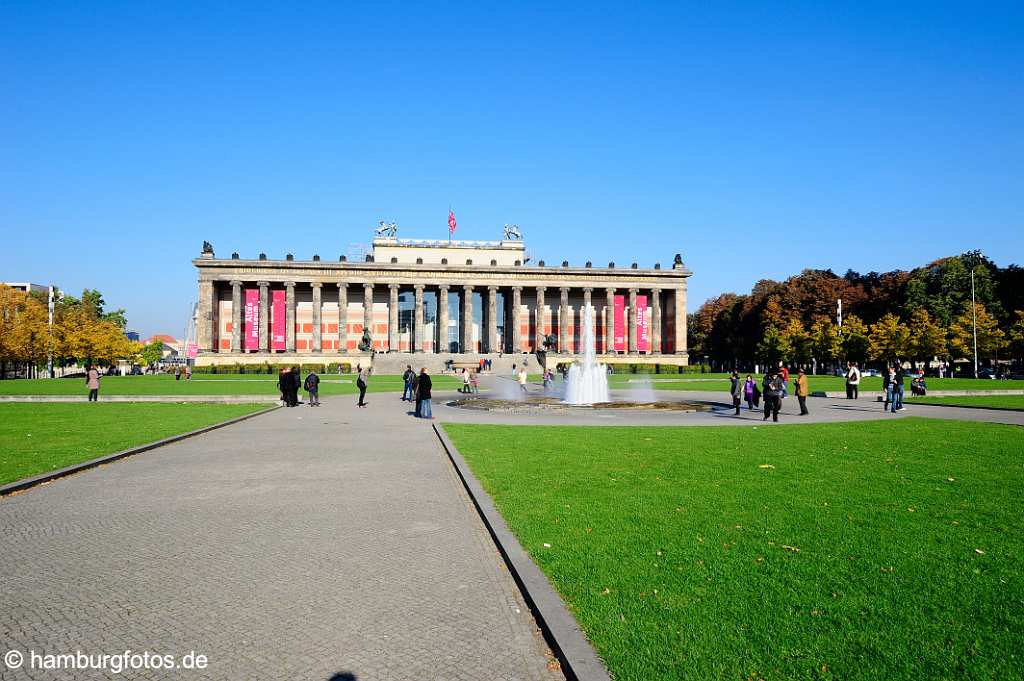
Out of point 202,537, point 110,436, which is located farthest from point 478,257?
point 202,537

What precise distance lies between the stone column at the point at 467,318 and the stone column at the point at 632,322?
2692 centimetres

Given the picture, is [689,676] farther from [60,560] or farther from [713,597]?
[60,560]

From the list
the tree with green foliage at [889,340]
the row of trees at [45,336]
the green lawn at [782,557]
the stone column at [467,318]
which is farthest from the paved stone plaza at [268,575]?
the stone column at [467,318]

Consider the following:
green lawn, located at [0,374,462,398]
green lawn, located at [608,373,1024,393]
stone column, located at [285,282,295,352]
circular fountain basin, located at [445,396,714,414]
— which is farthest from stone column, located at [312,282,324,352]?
circular fountain basin, located at [445,396,714,414]

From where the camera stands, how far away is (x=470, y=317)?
111500 mm

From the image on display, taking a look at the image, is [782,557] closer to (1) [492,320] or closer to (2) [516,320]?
(2) [516,320]

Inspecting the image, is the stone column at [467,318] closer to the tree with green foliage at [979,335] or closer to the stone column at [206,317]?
the stone column at [206,317]

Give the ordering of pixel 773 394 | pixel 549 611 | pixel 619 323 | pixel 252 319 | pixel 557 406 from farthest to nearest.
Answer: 1. pixel 619 323
2. pixel 252 319
3. pixel 557 406
4. pixel 773 394
5. pixel 549 611

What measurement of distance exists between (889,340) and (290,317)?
279 feet

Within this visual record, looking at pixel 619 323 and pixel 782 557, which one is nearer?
pixel 782 557

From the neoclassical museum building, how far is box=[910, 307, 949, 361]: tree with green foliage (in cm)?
3791

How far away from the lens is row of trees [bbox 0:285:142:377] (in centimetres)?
7688

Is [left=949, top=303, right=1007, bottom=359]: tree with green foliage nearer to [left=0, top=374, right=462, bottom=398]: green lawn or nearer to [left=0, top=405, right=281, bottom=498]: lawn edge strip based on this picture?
[left=0, top=374, right=462, bottom=398]: green lawn

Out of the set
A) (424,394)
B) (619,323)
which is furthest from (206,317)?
(424,394)
